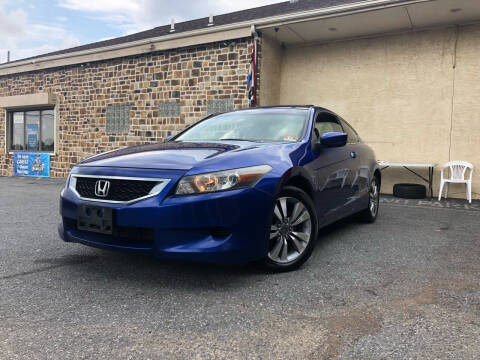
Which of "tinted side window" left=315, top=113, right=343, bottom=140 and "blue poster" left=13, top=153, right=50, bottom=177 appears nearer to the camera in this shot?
"tinted side window" left=315, top=113, right=343, bottom=140

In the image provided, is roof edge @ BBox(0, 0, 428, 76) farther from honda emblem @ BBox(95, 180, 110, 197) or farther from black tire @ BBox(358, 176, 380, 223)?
honda emblem @ BBox(95, 180, 110, 197)

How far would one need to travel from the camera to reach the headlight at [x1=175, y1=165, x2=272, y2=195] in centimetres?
279

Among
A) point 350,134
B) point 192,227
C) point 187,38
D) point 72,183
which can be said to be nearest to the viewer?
point 192,227

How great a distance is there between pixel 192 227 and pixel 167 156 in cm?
70

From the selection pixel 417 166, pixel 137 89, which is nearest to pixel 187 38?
pixel 137 89

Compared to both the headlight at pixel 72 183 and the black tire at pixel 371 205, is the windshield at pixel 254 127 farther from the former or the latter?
the black tire at pixel 371 205

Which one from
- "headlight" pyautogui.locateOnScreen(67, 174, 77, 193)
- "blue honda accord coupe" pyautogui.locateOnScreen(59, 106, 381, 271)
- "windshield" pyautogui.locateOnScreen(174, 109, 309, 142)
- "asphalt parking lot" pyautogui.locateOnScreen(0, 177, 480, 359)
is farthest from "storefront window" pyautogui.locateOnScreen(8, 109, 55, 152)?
"blue honda accord coupe" pyautogui.locateOnScreen(59, 106, 381, 271)

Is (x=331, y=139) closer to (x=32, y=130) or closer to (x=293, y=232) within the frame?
(x=293, y=232)

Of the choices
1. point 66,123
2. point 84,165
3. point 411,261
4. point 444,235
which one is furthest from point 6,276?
point 66,123

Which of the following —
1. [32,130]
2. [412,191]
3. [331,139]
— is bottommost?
[412,191]

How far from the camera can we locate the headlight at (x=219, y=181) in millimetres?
2793

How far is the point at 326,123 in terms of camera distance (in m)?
4.57

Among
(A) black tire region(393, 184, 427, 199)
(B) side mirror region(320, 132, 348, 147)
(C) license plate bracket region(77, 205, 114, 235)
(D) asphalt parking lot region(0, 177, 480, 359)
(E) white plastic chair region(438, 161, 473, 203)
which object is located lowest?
(D) asphalt parking lot region(0, 177, 480, 359)

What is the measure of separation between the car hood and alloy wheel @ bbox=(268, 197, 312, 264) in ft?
1.89
